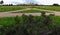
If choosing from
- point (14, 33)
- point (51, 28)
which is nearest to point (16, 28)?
point (14, 33)

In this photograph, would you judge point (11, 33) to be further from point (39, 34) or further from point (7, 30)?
point (39, 34)

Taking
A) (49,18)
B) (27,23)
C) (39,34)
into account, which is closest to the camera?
(39,34)

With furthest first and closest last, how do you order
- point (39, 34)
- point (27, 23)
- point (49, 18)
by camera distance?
point (49, 18), point (27, 23), point (39, 34)

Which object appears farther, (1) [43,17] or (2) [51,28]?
(1) [43,17]

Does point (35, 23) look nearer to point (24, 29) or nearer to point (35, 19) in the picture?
point (35, 19)

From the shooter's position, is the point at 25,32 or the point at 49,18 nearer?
the point at 25,32

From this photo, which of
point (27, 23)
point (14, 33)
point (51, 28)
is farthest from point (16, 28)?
point (51, 28)

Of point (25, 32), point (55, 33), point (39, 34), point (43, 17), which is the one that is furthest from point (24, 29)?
point (43, 17)
